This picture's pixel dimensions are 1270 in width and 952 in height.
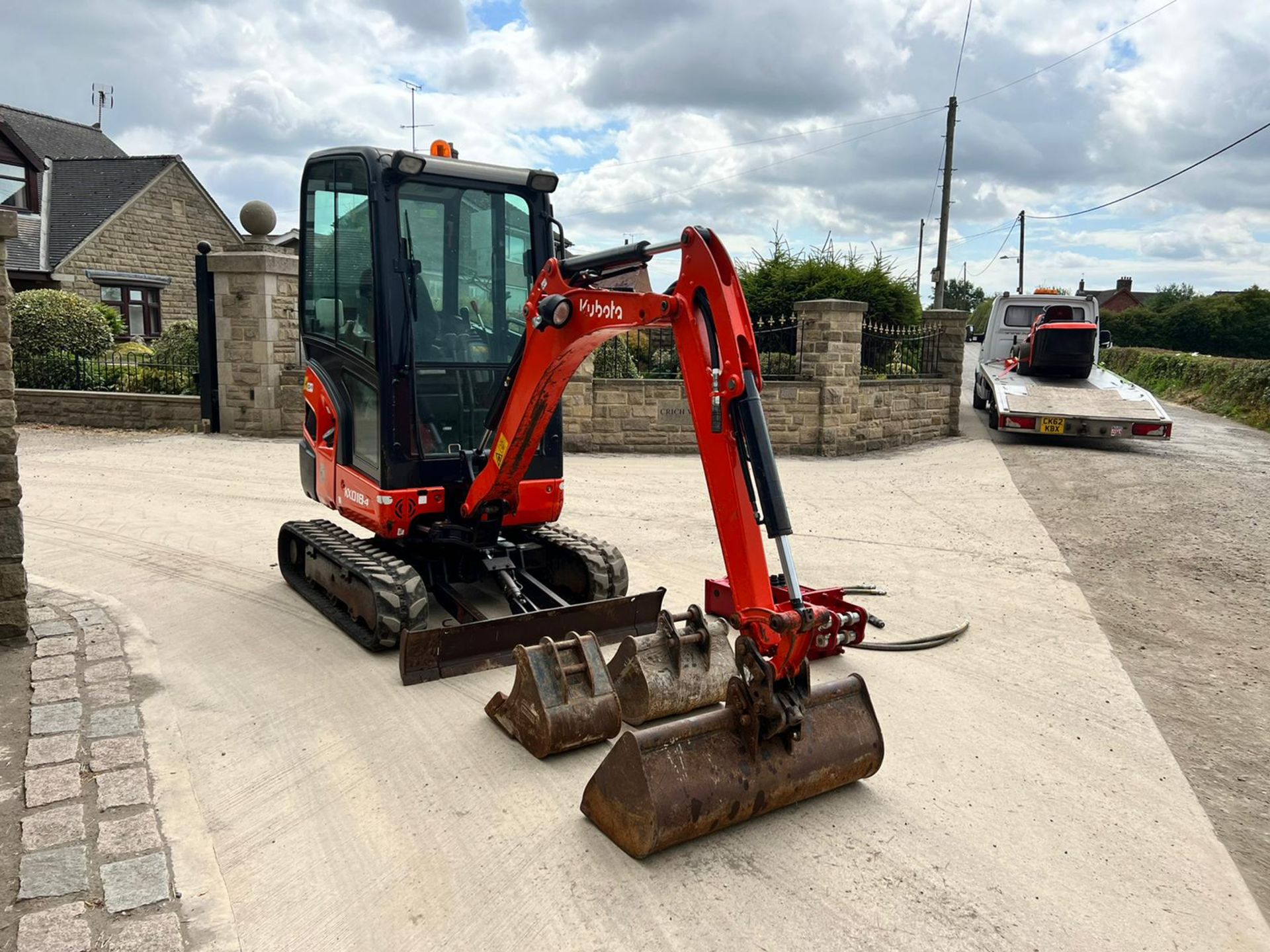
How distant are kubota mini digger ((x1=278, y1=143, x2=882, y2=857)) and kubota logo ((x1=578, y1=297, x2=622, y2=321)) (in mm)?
19

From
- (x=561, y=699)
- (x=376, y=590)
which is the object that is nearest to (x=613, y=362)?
(x=376, y=590)

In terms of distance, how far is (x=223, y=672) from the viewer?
5.19m

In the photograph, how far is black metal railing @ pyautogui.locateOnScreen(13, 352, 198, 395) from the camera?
15.5 m

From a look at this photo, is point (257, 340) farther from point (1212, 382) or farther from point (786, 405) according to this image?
point (1212, 382)

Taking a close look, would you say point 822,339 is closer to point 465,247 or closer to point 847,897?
point 465,247

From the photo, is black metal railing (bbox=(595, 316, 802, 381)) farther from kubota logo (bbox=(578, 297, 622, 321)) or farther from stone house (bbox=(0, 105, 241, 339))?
stone house (bbox=(0, 105, 241, 339))

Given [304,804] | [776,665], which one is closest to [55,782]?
[304,804]

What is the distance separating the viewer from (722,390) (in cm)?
377

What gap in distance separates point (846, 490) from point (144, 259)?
82.8 feet

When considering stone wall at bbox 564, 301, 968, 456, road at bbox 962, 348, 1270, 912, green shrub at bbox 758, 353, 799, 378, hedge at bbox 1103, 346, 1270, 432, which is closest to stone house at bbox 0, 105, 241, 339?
stone wall at bbox 564, 301, 968, 456

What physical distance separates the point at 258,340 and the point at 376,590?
1013 cm

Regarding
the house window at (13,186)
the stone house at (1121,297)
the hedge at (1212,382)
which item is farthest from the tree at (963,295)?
the house window at (13,186)

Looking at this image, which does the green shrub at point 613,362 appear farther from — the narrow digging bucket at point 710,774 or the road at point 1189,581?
the narrow digging bucket at point 710,774

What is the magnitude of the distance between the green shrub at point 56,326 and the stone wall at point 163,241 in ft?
29.5
